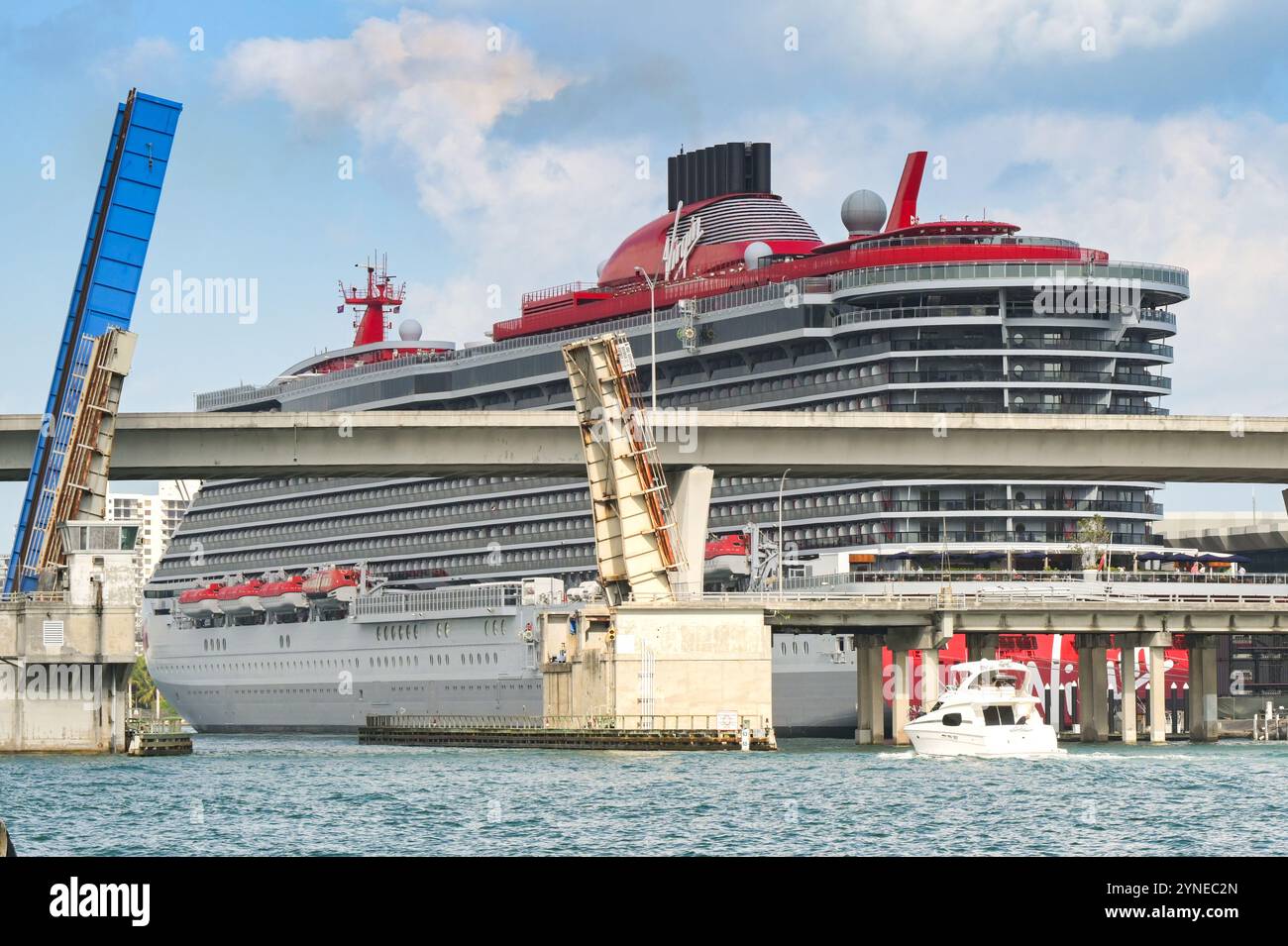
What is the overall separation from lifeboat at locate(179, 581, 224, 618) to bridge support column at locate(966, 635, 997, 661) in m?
49.4

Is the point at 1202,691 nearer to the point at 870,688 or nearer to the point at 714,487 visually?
the point at 870,688

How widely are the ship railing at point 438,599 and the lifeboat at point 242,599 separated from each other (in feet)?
28.0

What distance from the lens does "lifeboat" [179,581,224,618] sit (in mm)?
123287

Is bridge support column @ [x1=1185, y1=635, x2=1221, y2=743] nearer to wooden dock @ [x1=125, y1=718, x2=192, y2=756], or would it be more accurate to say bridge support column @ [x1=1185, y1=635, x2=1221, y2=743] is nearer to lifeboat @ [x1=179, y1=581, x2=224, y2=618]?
wooden dock @ [x1=125, y1=718, x2=192, y2=756]

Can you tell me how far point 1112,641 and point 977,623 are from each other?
12015 mm

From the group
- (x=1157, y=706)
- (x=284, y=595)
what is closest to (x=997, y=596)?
(x=1157, y=706)

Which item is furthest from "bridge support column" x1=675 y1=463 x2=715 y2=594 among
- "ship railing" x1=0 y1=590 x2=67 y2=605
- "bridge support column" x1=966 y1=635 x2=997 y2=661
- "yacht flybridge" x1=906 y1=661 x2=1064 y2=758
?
"ship railing" x1=0 y1=590 x2=67 y2=605

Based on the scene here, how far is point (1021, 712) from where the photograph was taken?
6800 cm

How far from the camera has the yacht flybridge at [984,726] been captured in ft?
219

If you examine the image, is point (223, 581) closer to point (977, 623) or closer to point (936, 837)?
point (977, 623)

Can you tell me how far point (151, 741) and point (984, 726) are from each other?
28160 millimetres

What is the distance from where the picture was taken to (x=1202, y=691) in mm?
89500

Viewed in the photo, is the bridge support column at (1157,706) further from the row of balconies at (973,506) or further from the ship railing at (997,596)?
the row of balconies at (973,506)

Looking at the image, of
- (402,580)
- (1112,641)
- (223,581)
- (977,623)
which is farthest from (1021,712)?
(223,581)
